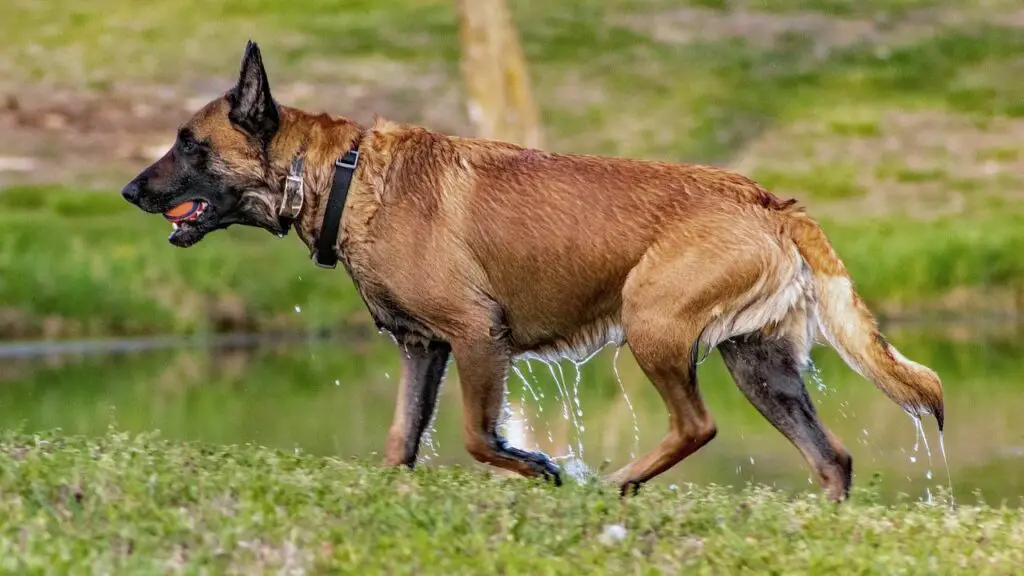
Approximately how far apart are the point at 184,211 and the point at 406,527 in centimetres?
248

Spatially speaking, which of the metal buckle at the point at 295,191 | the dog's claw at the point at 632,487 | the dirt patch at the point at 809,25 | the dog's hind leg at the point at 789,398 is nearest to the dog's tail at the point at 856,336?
the dog's hind leg at the point at 789,398

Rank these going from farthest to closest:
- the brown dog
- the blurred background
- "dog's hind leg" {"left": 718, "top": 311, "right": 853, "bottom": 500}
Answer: the blurred background < "dog's hind leg" {"left": 718, "top": 311, "right": 853, "bottom": 500} < the brown dog

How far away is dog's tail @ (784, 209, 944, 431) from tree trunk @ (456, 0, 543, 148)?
10471 millimetres

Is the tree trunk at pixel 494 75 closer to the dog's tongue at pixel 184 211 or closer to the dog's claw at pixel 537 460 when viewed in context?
the dog's tongue at pixel 184 211

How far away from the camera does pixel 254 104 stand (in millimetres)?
8039

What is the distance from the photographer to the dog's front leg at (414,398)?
8273mm

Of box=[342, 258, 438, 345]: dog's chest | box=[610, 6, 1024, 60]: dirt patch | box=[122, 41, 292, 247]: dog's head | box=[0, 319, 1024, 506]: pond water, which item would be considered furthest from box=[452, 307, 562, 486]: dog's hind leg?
box=[610, 6, 1024, 60]: dirt patch

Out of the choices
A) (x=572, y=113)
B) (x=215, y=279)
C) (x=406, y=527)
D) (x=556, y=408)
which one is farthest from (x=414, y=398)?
(x=572, y=113)

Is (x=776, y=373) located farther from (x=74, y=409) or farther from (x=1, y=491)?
(x=74, y=409)

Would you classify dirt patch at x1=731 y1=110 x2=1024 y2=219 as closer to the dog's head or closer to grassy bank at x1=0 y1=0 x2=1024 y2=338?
grassy bank at x1=0 y1=0 x2=1024 y2=338

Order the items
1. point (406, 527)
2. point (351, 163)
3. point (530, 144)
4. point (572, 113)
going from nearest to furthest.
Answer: point (406, 527) → point (351, 163) → point (530, 144) → point (572, 113)

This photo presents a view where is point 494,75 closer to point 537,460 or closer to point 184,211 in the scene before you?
point 184,211

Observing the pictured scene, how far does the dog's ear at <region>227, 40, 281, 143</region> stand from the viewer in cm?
801

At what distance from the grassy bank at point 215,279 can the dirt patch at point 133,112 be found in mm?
5134
